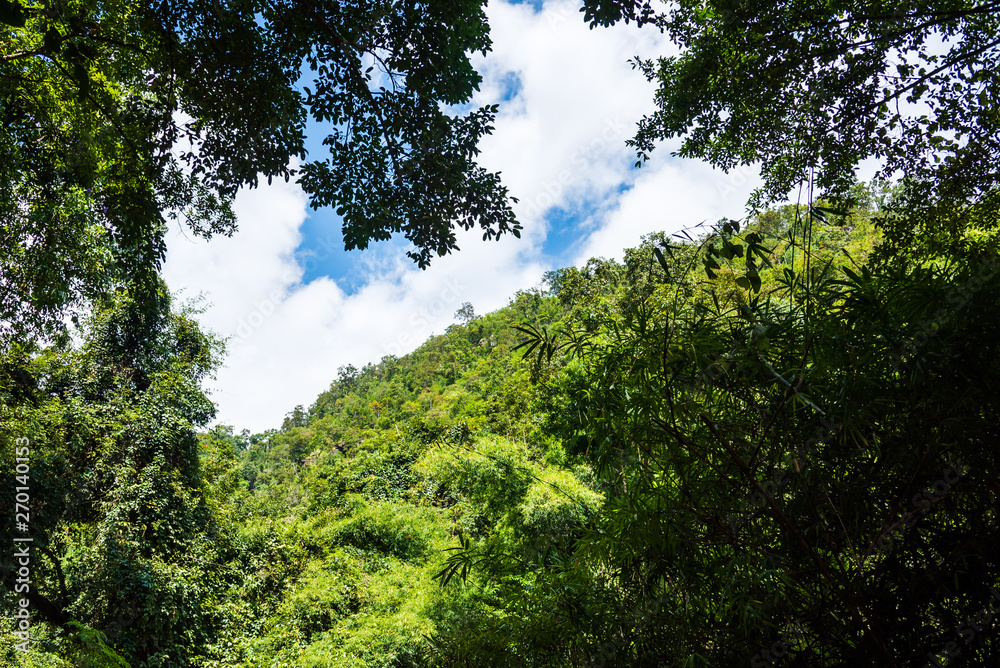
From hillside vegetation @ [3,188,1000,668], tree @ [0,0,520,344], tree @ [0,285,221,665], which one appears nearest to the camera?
hillside vegetation @ [3,188,1000,668]

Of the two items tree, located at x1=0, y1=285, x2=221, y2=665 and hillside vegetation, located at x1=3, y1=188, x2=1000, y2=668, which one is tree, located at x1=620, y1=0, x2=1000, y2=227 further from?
tree, located at x1=0, y1=285, x2=221, y2=665

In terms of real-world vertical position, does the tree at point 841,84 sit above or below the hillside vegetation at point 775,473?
above

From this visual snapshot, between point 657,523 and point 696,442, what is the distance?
28cm

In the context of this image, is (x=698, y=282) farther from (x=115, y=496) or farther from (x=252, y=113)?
(x=115, y=496)

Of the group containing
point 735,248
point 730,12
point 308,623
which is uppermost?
point 730,12

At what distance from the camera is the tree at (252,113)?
2.24 m

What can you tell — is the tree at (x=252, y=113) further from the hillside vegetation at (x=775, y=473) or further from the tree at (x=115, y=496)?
the tree at (x=115, y=496)

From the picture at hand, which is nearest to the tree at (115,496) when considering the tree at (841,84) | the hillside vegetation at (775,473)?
the hillside vegetation at (775,473)

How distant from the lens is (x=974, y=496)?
1290mm

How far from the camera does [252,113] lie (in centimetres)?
234

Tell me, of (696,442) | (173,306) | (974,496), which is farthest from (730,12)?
(173,306)

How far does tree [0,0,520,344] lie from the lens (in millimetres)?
2244

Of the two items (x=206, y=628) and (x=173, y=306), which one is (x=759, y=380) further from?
(x=173, y=306)

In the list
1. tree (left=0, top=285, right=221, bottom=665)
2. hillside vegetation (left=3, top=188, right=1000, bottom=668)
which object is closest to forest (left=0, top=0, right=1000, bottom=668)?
hillside vegetation (left=3, top=188, right=1000, bottom=668)
